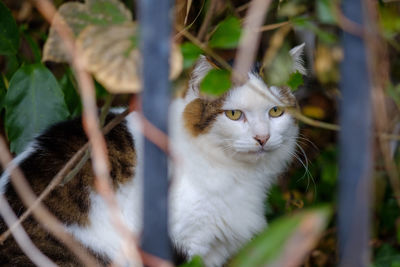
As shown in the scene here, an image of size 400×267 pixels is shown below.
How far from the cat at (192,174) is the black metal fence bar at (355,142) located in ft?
3.34

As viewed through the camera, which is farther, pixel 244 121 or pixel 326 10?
pixel 244 121

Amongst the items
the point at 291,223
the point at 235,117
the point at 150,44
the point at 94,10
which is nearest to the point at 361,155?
the point at 291,223

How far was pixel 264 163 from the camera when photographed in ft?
7.93

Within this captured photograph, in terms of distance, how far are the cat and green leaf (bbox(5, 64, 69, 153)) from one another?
0.07 meters

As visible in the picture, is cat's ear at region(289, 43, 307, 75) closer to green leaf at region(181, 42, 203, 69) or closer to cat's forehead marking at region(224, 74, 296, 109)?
cat's forehead marking at region(224, 74, 296, 109)

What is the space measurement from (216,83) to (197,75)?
97 cm

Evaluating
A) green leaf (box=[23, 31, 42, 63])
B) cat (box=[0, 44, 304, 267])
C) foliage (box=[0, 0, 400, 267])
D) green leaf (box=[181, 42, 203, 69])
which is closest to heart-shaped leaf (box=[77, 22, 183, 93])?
foliage (box=[0, 0, 400, 267])

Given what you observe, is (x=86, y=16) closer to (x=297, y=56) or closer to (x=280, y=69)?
(x=280, y=69)

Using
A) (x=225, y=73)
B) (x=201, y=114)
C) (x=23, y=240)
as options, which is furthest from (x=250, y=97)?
(x=23, y=240)

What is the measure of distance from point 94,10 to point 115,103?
2.18 m

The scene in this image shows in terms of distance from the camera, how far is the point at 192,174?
2.18 meters

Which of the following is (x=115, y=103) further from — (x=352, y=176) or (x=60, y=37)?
(x=352, y=176)

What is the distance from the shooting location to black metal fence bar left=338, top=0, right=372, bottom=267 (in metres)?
0.88

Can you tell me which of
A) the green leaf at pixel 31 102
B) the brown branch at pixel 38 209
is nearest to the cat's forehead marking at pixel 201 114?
the green leaf at pixel 31 102
